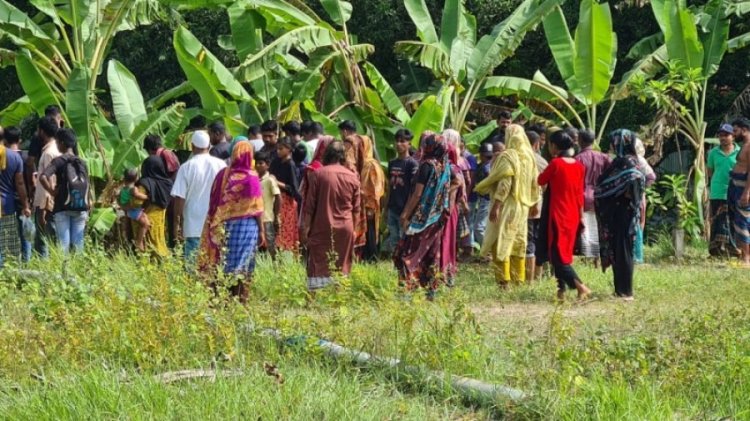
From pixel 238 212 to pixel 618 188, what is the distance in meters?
3.14

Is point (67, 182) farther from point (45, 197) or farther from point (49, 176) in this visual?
point (45, 197)

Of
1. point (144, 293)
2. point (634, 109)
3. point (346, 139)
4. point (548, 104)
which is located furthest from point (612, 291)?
point (634, 109)

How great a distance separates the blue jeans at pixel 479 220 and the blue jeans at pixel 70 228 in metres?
4.42

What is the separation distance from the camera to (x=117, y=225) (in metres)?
12.1

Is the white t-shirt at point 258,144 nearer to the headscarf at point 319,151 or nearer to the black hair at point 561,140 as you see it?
the headscarf at point 319,151

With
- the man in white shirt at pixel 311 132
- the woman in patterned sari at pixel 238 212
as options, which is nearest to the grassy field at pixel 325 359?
the woman in patterned sari at pixel 238 212

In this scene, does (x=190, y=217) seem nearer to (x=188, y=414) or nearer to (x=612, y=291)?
(x=612, y=291)

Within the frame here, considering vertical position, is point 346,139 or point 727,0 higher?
point 727,0

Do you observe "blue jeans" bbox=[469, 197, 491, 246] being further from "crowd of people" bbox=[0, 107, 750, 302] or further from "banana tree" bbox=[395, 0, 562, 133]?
"banana tree" bbox=[395, 0, 562, 133]

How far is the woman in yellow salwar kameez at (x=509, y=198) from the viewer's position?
1017 cm

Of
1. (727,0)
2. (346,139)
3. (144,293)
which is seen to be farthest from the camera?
(727,0)

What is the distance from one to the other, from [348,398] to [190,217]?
4.73m

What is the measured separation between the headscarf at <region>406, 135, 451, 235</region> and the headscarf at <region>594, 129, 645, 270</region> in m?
1.34

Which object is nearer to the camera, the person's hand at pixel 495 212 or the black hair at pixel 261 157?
the person's hand at pixel 495 212
